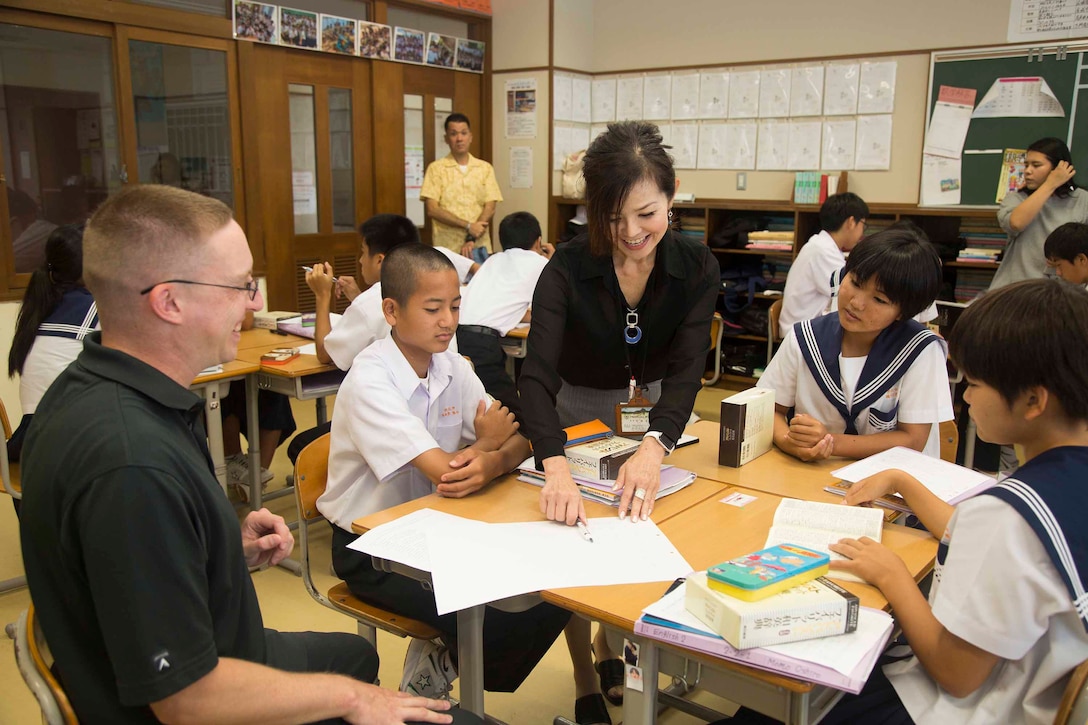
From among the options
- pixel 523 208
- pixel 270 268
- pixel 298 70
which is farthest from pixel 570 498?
pixel 523 208

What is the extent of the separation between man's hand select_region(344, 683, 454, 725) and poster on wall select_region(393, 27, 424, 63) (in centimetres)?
575

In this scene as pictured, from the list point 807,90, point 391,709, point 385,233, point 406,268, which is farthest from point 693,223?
point 391,709

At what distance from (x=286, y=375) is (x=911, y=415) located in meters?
2.17

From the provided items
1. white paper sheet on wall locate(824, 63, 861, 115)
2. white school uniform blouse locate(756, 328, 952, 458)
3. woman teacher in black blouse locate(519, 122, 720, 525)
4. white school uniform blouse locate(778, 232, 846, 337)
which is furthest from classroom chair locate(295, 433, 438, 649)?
white paper sheet on wall locate(824, 63, 861, 115)

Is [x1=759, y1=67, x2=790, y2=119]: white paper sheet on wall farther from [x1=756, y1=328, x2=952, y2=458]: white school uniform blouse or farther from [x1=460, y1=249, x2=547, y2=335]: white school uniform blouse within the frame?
[x1=756, y1=328, x2=952, y2=458]: white school uniform blouse

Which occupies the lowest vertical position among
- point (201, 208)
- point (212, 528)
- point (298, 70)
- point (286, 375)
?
point (286, 375)

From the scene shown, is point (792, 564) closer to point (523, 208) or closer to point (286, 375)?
point (286, 375)

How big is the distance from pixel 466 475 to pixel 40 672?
36.6 inches

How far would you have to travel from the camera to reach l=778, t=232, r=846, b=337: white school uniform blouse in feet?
15.1

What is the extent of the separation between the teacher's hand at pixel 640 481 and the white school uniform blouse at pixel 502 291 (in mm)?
2428

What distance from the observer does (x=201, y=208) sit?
1.24m

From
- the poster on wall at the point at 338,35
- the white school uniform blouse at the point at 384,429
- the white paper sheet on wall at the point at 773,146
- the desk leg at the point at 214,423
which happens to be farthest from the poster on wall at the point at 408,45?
the white school uniform blouse at the point at 384,429

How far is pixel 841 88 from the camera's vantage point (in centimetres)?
594

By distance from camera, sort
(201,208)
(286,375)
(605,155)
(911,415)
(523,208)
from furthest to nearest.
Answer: (523,208), (286,375), (911,415), (605,155), (201,208)
